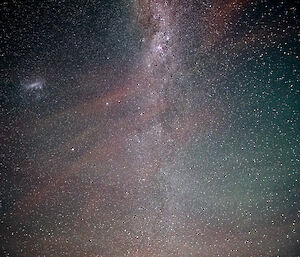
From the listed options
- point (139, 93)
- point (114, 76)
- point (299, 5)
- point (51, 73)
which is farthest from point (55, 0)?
point (299, 5)

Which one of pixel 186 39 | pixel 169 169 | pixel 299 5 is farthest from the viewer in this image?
pixel 169 169

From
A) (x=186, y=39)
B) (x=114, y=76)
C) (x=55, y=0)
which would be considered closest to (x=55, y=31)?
(x=55, y=0)

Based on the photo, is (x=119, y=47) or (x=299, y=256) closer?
(x=119, y=47)

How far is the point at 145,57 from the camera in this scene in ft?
5.20

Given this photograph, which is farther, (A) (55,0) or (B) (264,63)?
(B) (264,63)

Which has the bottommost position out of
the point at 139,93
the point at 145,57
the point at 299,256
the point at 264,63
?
the point at 299,256

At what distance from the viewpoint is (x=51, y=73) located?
63.6 inches

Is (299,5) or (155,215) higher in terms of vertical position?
(299,5)

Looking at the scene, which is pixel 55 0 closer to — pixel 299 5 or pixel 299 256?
pixel 299 5

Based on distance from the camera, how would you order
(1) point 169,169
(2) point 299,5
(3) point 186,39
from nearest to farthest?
1. (2) point 299,5
2. (3) point 186,39
3. (1) point 169,169

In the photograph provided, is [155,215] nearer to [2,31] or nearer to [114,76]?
[114,76]

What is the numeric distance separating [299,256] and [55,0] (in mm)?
2119

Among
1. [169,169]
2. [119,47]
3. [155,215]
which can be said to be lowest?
[155,215]

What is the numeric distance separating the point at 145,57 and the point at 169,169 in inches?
27.1
